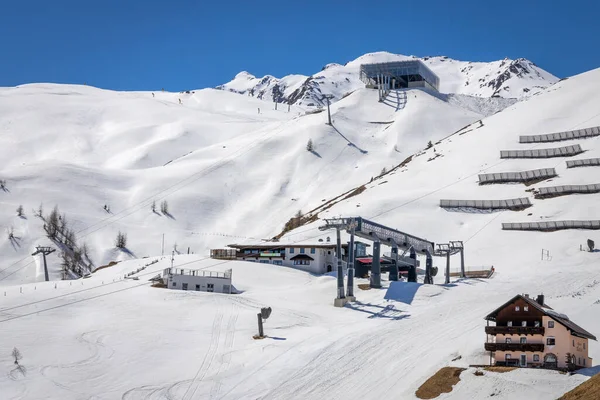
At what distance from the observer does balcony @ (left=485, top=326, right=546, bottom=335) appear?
44.6 m

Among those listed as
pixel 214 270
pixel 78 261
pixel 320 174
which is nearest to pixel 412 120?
pixel 320 174

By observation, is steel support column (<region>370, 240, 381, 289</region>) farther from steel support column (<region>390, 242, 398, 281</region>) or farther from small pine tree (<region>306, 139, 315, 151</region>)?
small pine tree (<region>306, 139, 315, 151</region>)

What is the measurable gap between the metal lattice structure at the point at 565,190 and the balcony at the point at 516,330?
56095mm

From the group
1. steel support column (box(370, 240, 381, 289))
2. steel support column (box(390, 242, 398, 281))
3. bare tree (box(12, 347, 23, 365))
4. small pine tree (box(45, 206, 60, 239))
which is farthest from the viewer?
small pine tree (box(45, 206, 60, 239))

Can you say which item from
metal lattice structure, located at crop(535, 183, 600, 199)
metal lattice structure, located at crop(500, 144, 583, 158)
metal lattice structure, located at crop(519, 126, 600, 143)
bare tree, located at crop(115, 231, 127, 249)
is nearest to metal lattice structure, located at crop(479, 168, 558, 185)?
metal lattice structure, located at crop(535, 183, 600, 199)

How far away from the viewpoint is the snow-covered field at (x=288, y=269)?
45.1 meters

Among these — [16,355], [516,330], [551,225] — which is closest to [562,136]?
[551,225]

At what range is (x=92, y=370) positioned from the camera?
4478 centimetres

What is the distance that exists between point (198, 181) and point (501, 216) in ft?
195

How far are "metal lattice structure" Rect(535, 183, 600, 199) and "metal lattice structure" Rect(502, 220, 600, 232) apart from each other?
9.84 m

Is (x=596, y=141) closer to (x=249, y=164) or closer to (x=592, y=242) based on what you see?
(x=592, y=242)

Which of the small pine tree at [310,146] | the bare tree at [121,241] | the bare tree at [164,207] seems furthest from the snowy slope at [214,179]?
the bare tree at [164,207]

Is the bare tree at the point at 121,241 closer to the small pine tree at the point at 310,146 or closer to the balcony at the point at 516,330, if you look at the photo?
the small pine tree at the point at 310,146

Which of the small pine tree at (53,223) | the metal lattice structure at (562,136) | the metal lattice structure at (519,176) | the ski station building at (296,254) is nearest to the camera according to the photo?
the ski station building at (296,254)
